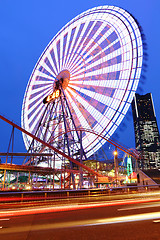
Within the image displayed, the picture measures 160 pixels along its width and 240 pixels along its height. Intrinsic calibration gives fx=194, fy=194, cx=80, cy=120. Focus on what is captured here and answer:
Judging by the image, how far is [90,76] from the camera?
28812 mm

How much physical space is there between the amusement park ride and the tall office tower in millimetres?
110908

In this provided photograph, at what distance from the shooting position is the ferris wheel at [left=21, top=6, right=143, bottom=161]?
2359 cm

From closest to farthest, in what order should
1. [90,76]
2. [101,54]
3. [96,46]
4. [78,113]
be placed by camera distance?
[101,54] < [96,46] < [90,76] < [78,113]

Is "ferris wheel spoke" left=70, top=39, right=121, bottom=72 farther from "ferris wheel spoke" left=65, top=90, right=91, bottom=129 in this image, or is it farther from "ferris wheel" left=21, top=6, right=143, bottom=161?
"ferris wheel spoke" left=65, top=90, right=91, bottom=129

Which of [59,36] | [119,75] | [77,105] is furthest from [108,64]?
[59,36]

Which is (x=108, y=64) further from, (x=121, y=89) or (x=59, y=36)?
(x=59, y=36)

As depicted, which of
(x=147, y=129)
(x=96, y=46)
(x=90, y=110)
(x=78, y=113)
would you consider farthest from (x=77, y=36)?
(x=147, y=129)

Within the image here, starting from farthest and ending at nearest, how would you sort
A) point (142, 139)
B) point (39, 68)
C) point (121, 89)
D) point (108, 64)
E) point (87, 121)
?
point (142, 139) < point (39, 68) < point (87, 121) < point (108, 64) < point (121, 89)

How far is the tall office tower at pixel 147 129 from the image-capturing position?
138125 mm

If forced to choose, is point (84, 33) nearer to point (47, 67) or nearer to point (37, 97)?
point (47, 67)

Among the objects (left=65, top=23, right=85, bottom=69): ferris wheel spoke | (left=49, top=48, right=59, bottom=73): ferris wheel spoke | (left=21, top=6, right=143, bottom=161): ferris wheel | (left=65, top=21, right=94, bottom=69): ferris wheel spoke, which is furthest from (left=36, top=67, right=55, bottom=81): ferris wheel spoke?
(left=65, top=21, right=94, bottom=69): ferris wheel spoke

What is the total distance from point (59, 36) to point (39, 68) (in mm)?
7413

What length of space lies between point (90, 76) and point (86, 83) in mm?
1191

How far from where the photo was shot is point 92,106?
89.4ft
